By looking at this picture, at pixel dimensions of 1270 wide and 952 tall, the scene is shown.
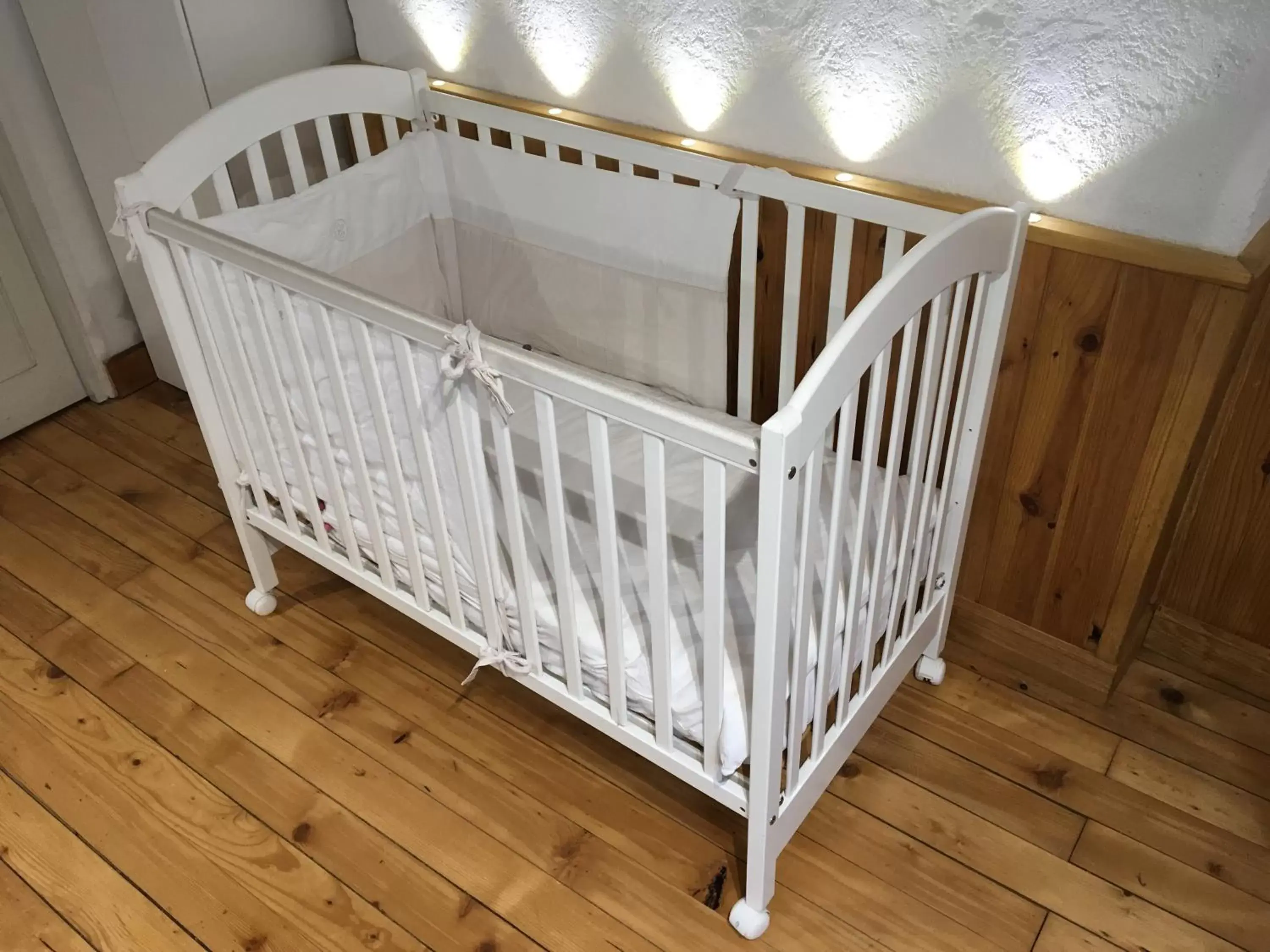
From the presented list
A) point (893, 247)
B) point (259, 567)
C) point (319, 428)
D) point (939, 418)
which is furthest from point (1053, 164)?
point (259, 567)

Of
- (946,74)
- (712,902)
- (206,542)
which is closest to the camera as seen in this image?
(946,74)

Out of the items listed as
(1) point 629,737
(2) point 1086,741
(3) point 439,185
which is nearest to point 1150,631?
(2) point 1086,741

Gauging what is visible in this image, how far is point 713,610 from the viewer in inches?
47.6

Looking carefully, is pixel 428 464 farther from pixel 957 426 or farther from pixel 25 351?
pixel 25 351

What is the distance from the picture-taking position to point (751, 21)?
5.14ft

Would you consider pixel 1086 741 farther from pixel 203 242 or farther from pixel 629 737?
pixel 203 242

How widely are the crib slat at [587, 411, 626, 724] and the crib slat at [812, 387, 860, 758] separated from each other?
0.26 metres

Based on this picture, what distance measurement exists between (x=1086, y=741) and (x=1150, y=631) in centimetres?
29

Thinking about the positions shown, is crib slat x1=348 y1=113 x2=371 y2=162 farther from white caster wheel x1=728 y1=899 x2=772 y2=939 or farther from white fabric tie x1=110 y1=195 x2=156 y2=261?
white caster wheel x1=728 y1=899 x2=772 y2=939

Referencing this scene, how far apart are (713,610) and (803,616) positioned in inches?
4.2

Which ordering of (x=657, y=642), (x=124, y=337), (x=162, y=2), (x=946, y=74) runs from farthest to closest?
(x=124, y=337) < (x=162, y=2) < (x=946, y=74) < (x=657, y=642)

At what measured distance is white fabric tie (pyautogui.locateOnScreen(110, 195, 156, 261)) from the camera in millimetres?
1573

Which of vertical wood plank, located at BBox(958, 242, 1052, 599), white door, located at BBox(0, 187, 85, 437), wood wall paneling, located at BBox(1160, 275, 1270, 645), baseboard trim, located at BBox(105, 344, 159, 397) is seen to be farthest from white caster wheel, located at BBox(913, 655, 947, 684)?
white door, located at BBox(0, 187, 85, 437)

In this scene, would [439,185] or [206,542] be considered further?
[206,542]
